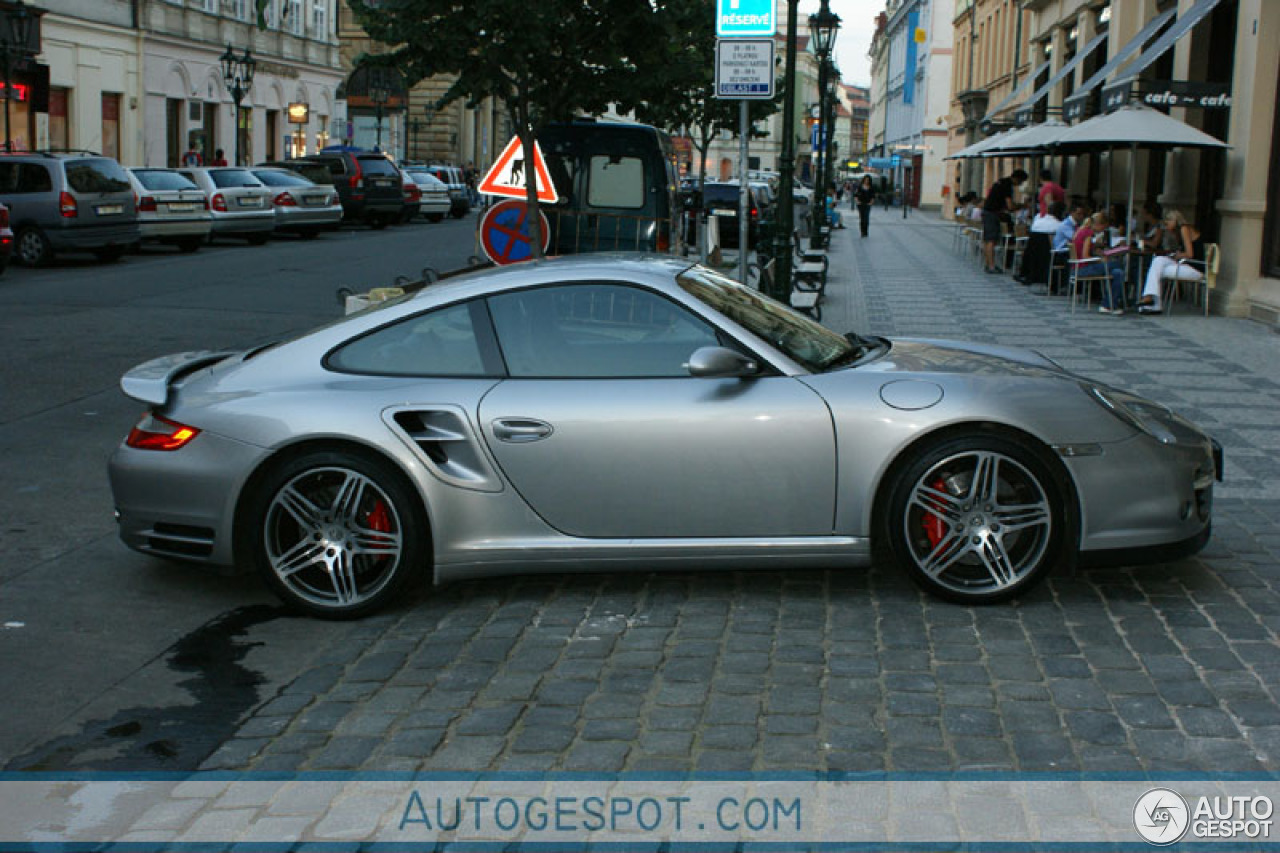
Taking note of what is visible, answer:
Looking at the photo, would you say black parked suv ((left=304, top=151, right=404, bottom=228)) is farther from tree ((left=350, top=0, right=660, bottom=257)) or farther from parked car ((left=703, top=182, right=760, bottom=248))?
tree ((left=350, top=0, right=660, bottom=257))

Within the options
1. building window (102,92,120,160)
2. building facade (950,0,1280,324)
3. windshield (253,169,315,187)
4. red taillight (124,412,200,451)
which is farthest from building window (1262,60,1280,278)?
building window (102,92,120,160)

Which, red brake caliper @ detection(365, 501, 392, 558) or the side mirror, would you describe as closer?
the side mirror

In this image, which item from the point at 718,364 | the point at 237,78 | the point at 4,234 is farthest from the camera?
the point at 237,78

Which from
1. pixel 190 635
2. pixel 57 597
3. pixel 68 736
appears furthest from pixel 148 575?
pixel 68 736

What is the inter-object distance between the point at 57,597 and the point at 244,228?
2534 centimetres

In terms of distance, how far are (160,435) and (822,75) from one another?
27.9 metres

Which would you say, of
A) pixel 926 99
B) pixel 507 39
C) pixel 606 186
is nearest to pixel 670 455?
pixel 507 39

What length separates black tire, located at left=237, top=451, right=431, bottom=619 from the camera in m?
5.73

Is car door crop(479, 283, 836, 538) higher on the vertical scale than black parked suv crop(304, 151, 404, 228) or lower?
lower

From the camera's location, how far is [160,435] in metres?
5.95

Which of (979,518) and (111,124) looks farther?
(111,124)

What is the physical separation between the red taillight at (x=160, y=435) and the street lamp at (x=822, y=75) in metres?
21.8

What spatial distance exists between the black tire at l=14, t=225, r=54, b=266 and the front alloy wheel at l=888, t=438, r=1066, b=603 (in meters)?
20.8

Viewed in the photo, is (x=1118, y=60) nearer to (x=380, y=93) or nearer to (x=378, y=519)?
(x=378, y=519)
